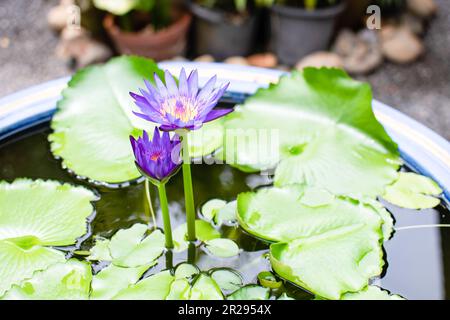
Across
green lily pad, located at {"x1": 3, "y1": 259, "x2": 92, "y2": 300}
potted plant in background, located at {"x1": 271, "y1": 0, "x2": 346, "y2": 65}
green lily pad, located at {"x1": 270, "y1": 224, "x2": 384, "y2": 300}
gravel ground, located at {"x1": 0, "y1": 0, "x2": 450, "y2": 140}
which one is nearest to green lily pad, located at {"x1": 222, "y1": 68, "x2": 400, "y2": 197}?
green lily pad, located at {"x1": 270, "y1": 224, "x2": 384, "y2": 300}

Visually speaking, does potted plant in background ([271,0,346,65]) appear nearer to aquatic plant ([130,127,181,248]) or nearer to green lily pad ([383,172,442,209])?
green lily pad ([383,172,442,209])

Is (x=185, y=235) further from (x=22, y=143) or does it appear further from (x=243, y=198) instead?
(x=22, y=143)

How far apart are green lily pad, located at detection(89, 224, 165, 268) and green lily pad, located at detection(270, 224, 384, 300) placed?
198 millimetres

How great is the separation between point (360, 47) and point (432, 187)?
5.98ft

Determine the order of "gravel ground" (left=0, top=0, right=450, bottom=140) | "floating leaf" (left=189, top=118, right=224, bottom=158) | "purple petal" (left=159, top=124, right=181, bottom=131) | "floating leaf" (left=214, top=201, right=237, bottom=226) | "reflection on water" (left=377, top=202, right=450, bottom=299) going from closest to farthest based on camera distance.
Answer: "purple petal" (left=159, top=124, right=181, bottom=131)
"reflection on water" (left=377, top=202, right=450, bottom=299)
"floating leaf" (left=214, top=201, right=237, bottom=226)
"floating leaf" (left=189, top=118, right=224, bottom=158)
"gravel ground" (left=0, top=0, right=450, bottom=140)

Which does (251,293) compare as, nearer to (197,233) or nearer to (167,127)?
(197,233)

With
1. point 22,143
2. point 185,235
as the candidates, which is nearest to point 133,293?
point 185,235

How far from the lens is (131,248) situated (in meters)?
0.95

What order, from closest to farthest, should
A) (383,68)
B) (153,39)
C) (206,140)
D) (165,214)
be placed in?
(165,214)
(206,140)
(153,39)
(383,68)

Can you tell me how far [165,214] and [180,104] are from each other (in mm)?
184

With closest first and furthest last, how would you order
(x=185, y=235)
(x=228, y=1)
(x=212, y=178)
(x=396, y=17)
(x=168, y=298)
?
(x=168, y=298), (x=185, y=235), (x=212, y=178), (x=228, y=1), (x=396, y=17)

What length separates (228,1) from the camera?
2.70 m

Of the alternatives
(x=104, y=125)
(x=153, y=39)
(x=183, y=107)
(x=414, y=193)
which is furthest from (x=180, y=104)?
(x=153, y=39)

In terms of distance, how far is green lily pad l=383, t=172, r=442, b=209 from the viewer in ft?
3.39
